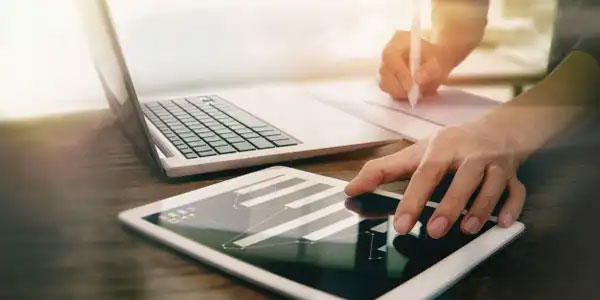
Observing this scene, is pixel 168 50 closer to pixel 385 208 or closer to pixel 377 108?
pixel 377 108

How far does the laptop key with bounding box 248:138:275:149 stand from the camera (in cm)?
56

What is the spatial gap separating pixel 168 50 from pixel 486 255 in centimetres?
81

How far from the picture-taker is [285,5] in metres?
1.08

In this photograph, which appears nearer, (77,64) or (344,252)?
(344,252)

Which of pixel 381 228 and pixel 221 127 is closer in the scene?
pixel 381 228

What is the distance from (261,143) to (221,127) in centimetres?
7

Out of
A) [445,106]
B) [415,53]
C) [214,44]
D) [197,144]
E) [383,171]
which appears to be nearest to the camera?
[383,171]

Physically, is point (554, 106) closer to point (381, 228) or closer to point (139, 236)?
point (381, 228)

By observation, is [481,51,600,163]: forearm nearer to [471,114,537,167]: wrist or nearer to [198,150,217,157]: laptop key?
[471,114,537,167]: wrist

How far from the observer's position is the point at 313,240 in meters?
0.36

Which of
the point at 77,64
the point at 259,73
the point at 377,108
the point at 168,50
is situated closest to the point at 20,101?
the point at 77,64

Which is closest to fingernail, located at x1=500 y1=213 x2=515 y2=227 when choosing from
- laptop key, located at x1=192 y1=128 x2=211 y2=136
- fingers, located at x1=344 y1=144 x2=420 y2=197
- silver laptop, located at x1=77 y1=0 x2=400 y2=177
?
fingers, located at x1=344 y1=144 x2=420 y2=197

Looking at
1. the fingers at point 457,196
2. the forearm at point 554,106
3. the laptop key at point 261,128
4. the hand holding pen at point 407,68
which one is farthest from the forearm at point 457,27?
the fingers at point 457,196

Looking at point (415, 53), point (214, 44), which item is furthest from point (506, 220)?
point (214, 44)
